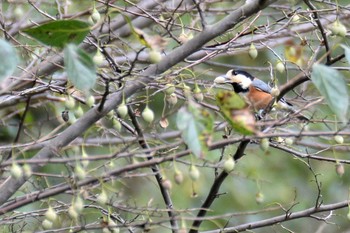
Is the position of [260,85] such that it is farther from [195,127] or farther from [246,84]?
[195,127]

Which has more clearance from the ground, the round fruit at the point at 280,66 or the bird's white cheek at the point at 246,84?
the round fruit at the point at 280,66

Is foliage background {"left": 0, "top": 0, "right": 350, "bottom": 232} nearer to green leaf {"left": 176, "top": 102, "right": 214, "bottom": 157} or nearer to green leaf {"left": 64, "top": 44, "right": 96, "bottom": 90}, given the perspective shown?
green leaf {"left": 176, "top": 102, "right": 214, "bottom": 157}

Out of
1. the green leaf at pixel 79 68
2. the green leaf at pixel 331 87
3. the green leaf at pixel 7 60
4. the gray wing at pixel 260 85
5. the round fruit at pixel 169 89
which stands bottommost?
the gray wing at pixel 260 85

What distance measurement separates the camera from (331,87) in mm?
1929

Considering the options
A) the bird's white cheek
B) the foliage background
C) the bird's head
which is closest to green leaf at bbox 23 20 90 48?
the foliage background

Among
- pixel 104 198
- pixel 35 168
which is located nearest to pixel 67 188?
pixel 104 198

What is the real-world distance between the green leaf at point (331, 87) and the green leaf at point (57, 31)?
0.60 metres

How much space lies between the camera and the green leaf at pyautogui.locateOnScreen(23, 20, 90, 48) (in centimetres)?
206

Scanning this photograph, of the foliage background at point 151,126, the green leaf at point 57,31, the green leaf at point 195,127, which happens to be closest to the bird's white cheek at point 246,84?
the foliage background at point 151,126

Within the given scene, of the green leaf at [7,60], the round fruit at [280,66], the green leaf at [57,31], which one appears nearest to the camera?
the green leaf at [7,60]

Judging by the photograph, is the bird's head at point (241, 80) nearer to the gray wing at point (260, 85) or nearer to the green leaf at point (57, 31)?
the gray wing at point (260, 85)

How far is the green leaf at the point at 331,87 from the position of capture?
1914 millimetres

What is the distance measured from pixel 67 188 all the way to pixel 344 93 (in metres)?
0.74

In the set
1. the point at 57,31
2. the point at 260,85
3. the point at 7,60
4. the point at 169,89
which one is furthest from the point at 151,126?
the point at 260,85
